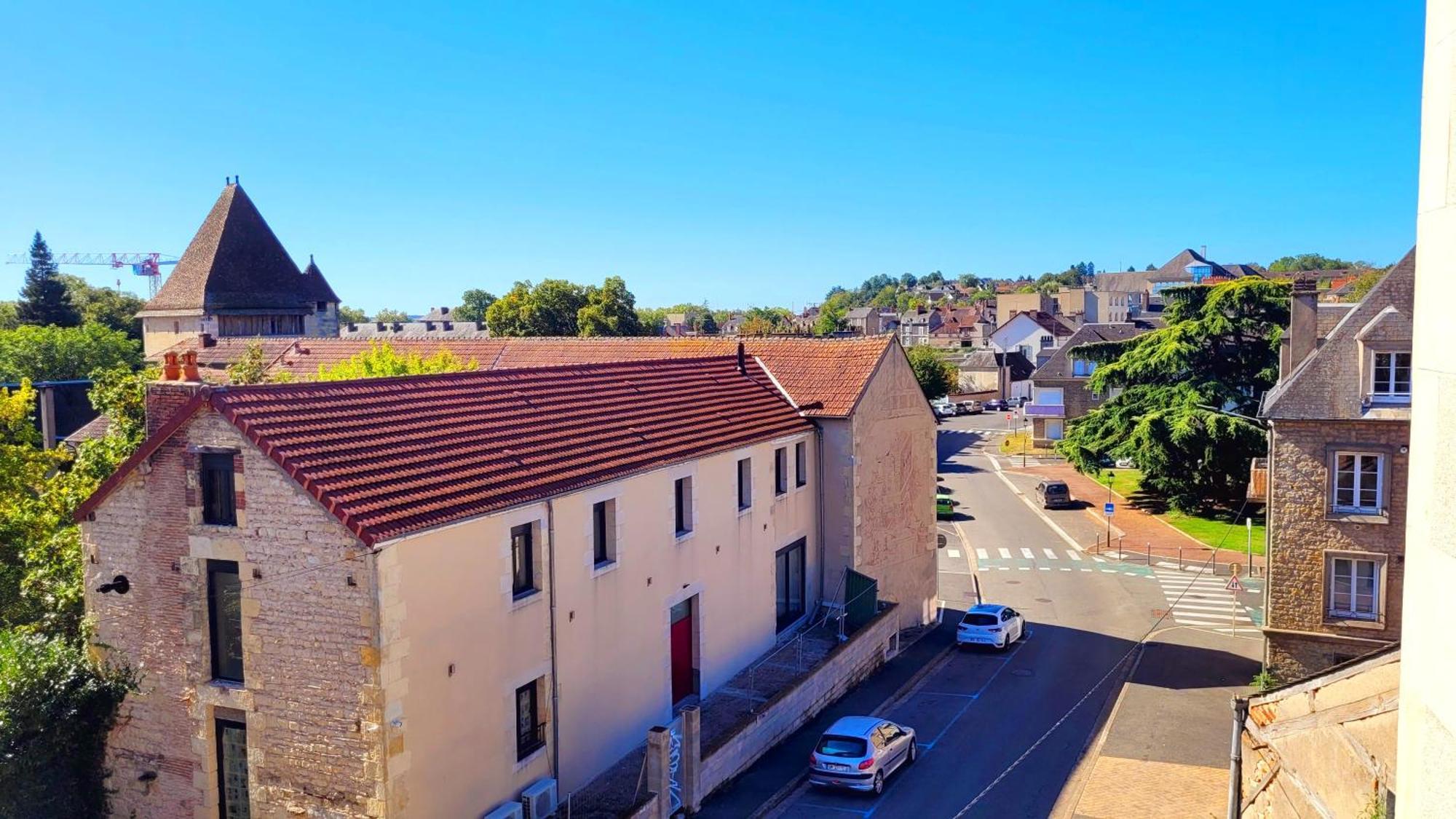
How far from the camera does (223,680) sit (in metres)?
15.9

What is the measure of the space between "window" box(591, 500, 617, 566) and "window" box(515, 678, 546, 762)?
2915 millimetres

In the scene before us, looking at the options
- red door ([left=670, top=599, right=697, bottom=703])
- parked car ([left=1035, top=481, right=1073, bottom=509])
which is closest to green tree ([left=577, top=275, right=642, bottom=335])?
parked car ([left=1035, top=481, right=1073, bottom=509])

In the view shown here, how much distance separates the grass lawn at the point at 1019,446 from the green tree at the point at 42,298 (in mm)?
70661

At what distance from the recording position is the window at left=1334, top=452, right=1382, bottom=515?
1000 inches

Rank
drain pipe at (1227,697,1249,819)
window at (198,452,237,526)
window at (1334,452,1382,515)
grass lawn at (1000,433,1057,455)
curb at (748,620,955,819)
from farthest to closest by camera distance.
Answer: grass lawn at (1000,433,1057,455)
window at (1334,452,1382,515)
curb at (748,620,955,819)
drain pipe at (1227,697,1249,819)
window at (198,452,237,526)

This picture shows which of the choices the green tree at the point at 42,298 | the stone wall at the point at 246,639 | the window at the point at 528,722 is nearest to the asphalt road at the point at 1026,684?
the window at the point at 528,722

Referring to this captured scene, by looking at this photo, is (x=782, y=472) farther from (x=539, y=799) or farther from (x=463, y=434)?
(x=539, y=799)

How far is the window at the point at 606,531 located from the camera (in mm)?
20016

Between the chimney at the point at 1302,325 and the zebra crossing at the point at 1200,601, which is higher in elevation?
the chimney at the point at 1302,325

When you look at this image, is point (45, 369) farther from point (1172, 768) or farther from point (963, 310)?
point (963, 310)

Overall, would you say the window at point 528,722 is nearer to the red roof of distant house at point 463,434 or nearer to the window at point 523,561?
the window at point 523,561

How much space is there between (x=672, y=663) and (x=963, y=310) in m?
150

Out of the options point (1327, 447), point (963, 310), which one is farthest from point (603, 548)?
point (963, 310)

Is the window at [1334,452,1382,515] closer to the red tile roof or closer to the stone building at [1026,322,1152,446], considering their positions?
the red tile roof
